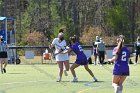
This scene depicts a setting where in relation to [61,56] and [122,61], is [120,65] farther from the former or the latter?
[61,56]

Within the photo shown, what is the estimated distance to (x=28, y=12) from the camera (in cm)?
7231

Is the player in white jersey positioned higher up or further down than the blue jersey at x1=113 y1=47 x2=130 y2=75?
further down

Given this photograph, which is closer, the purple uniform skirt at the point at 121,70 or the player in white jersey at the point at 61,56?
the purple uniform skirt at the point at 121,70

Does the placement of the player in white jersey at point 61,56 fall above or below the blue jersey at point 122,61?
below

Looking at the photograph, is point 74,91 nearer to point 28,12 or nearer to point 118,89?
point 118,89

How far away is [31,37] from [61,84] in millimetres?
43201

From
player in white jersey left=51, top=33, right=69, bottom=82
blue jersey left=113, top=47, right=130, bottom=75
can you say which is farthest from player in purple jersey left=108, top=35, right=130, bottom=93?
player in white jersey left=51, top=33, right=69, bottom=82

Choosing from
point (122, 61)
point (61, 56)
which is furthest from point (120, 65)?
point (61, 56)

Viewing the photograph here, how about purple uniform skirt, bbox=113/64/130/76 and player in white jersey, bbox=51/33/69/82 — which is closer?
purple uniform skirt, bbox=113/64/130/76

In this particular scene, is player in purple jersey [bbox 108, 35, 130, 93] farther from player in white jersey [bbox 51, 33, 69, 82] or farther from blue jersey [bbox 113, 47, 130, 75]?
player in white jersey [bbox 51, 33, 69, 82]

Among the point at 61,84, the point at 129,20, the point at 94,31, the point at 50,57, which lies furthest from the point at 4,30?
the point at 129,20

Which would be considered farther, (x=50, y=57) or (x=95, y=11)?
(x=95, y=11)

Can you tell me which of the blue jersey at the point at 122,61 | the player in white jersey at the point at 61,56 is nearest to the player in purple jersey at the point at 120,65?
the blue jersey at the point at 122,61

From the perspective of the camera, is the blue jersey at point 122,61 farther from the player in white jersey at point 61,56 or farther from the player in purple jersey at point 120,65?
the player in white jersey at point 61,56
